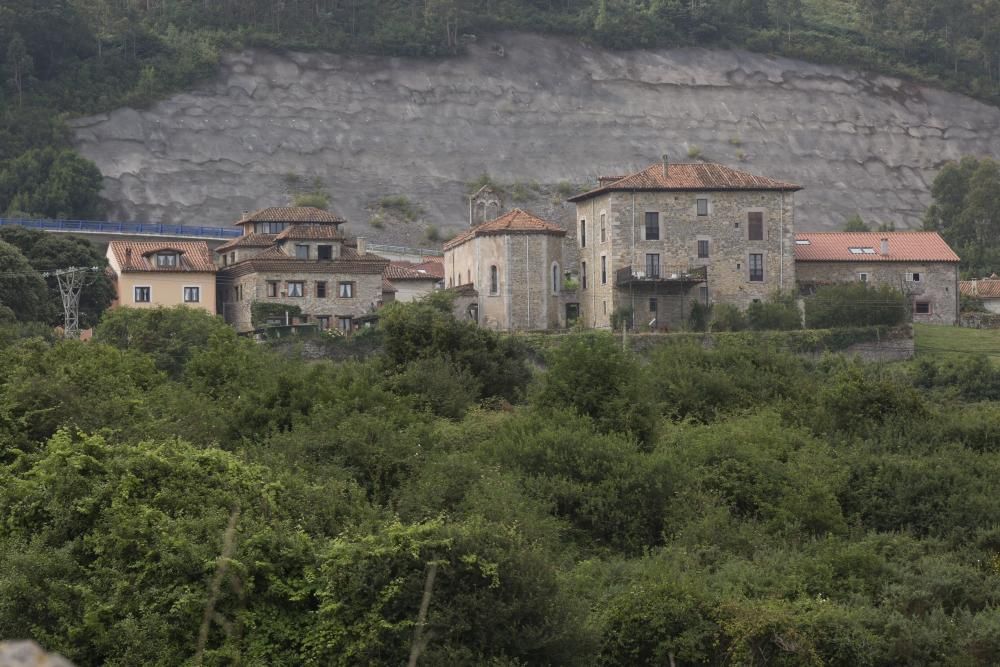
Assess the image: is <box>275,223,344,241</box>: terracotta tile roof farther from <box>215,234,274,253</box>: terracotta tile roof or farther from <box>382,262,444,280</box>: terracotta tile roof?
<box>382,262,444,280</box>: terracotta tile roof

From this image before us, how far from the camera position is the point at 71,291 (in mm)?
67375

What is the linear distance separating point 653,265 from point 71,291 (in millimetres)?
21949

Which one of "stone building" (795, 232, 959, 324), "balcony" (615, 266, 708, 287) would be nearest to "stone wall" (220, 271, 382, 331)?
"balcony" (615, 266, 708, 287)

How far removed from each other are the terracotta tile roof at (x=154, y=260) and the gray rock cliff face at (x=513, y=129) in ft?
125

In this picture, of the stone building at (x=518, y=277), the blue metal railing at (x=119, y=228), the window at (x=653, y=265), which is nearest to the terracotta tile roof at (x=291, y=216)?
the stone building at (x=518, y=277)

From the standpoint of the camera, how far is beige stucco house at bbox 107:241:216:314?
74.6m

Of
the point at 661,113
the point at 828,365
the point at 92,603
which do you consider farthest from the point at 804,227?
the point at 92,603

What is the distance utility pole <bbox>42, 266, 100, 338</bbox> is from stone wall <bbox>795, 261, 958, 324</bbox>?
91.9 ft

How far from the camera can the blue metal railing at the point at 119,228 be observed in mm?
92938

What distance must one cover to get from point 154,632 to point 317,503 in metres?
6.15

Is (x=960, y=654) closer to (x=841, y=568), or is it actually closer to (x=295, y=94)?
(x=841, y=568)

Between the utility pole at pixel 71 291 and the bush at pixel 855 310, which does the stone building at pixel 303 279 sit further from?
the bush at pixel 855 310

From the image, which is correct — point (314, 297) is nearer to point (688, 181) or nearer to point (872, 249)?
point (688, 181)

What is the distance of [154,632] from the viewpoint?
25031 mm
